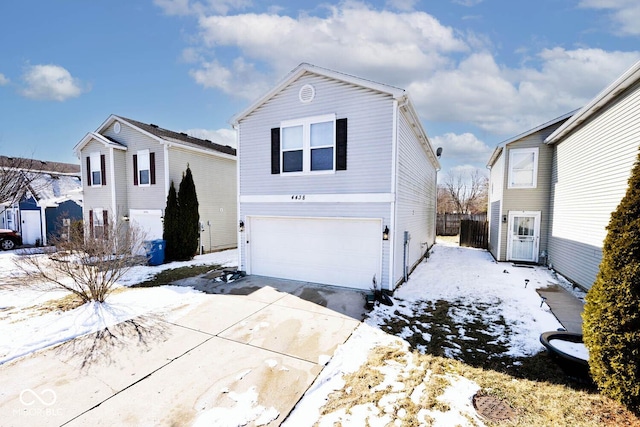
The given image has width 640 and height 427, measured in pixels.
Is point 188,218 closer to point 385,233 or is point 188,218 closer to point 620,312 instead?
point 385,233

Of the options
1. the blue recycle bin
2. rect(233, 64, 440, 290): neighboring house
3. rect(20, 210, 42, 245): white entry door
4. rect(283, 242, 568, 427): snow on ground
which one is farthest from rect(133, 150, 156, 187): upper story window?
rect(283, 242, 568, 427): snow on ground

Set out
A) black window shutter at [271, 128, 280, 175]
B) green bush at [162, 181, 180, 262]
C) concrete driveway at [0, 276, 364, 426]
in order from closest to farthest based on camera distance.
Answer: concrete driveway at [0, 276, 364, 426] < black window shutter at [271, 128, 280, 175] < green bush at [162, 181, 180, 262]

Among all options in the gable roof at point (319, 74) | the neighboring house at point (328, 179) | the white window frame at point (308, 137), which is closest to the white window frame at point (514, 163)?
the neighboring house at point (328, 179)

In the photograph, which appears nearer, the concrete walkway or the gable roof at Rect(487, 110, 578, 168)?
the concrete walkway

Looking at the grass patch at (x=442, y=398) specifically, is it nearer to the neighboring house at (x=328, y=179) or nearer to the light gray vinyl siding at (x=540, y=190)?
the neighboring house at (x=328, y=179)

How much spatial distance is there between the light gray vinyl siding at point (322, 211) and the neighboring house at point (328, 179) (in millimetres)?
28

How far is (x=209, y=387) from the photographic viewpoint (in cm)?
355

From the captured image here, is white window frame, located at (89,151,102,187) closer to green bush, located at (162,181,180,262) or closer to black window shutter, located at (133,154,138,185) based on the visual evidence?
black window shutter, located at (133,154,138,185)

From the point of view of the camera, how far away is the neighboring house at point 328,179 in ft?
23.3

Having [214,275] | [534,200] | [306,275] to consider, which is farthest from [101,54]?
[534,200]

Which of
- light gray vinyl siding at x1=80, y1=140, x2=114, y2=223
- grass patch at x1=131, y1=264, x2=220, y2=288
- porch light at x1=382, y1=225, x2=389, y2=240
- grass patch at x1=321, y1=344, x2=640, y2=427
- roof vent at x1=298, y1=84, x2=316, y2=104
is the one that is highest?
roof vent at x1=298, y1=84, x2=316, y2=104

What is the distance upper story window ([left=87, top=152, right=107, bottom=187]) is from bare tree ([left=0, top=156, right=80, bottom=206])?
6.12 meters

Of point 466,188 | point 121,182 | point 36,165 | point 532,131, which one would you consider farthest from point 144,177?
point 466,188

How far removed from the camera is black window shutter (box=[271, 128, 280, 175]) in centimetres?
836
